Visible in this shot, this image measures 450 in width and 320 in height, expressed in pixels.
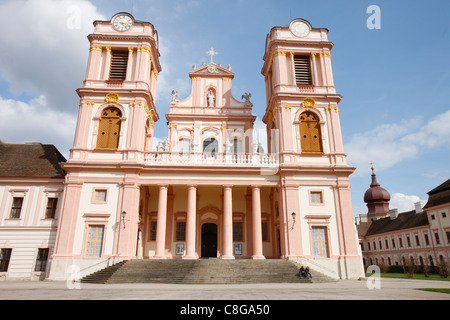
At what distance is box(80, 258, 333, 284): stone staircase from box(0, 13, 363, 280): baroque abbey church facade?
2017mm

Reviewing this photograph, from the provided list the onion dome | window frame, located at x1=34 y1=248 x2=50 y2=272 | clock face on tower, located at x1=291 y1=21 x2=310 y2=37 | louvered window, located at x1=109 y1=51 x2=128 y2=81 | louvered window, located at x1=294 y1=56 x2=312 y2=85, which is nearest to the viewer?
window frame, located at x1=34 y1=248 x2=50 y2=272

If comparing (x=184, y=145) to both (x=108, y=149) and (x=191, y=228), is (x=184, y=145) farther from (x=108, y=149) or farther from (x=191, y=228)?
(x=191, y=228)

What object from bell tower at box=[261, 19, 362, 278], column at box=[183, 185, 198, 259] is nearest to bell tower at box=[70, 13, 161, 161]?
column at box=[183, 185, 198, 259]

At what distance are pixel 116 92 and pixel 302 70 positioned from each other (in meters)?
15.6

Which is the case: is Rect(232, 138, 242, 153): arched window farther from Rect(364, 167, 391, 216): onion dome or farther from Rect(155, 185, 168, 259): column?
Rect(364, 167, 391, 216): onion dome

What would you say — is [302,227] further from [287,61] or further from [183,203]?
[287,61]

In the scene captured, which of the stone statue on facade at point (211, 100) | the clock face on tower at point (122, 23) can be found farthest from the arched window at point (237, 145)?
the clock face on tower at point (122, 23)

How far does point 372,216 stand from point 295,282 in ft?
233

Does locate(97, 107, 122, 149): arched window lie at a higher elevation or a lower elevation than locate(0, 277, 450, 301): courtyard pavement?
higher

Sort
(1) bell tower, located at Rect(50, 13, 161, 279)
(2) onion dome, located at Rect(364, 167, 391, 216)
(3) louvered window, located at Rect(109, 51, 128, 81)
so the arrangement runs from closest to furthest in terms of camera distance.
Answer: (1) bell tower, located at Rect(50, 13, 161, 279)
(3) louvered window, located at Rect(109, 51, 128, 81)
(2) onion dome, located at Rect(364, 167, 391, 216)

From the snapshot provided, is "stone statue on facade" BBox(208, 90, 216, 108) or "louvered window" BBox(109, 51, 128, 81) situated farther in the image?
"stone statue on facade" BBox(208, 90, 216, 108)

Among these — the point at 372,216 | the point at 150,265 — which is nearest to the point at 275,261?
the point at 150,265

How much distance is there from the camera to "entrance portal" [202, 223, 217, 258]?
82.9 ft
